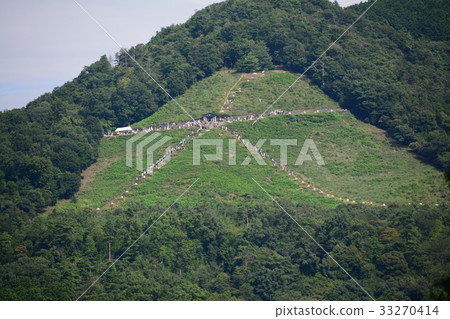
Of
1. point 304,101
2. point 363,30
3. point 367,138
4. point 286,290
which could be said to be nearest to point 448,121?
point 367,138

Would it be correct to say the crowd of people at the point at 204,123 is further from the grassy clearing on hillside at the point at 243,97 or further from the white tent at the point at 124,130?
the grassy clearing on hillside at the point at 243,97

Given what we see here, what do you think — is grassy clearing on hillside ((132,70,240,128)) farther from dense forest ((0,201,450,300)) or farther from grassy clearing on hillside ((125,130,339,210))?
dense forest ((0,201,450,300))

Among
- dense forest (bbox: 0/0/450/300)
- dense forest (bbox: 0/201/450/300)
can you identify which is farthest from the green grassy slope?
dense forest (bbox: 0/201/450/300)

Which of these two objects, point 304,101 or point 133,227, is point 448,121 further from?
point 133,227

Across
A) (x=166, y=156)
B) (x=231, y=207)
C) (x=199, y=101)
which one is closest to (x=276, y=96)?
(x=199, y=101)

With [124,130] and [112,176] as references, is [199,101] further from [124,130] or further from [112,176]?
[112,176]
